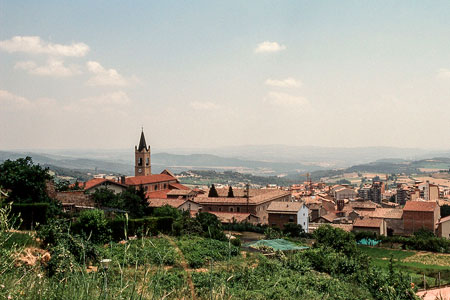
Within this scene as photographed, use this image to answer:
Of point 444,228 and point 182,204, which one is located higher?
point 182,204

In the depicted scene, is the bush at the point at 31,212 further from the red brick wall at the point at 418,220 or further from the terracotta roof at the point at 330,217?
the terracotta roof at the point at 330,217

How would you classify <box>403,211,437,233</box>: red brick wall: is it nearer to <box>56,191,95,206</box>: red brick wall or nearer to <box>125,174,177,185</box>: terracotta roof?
<box>125,174,177,185</box>: terracotta roof

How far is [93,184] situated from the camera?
48.3m

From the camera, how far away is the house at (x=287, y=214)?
4172cm

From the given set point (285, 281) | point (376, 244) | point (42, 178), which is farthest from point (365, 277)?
point (376, 244)

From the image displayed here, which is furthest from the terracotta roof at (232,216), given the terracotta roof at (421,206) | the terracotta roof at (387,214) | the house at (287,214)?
the terracotta roof at (421,206)

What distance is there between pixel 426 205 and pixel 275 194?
17.7 metres

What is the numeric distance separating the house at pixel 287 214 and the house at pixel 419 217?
12.1 meters

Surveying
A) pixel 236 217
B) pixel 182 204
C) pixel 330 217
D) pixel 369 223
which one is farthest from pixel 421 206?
pixel 182 204

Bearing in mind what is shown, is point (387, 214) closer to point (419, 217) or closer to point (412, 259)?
point (419, 217)

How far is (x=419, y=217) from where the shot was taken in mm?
45125

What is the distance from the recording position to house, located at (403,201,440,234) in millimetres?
44875

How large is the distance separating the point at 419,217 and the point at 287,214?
15493 millimetres

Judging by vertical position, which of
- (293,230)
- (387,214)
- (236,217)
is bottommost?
(387,214)
